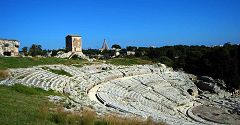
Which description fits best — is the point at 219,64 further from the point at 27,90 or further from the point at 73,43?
the point at 27,90

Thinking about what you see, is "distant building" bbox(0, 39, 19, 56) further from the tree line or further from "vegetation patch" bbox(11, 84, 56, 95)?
the tree line

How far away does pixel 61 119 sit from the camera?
393 inches

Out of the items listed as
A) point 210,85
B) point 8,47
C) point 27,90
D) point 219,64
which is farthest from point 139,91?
point 219,64

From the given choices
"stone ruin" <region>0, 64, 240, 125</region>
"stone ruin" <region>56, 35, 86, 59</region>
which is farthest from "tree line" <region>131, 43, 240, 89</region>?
"stone ruin" <region>56, 35, 86, 59</region>

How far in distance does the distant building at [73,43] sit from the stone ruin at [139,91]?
22684 millimetres

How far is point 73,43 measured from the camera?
62.2 meters

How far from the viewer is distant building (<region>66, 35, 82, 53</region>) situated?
6208 cm

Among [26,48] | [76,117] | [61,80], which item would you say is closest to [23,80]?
[61,80]

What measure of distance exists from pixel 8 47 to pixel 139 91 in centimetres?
1587

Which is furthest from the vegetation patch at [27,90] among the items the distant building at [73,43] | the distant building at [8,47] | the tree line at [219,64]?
the distant building at [73,43]

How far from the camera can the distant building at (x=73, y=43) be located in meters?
62.1

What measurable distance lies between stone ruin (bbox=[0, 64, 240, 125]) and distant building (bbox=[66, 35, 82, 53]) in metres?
22.7

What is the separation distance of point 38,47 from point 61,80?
2382 inches

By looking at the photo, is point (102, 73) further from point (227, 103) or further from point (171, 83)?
point (227, 103)
